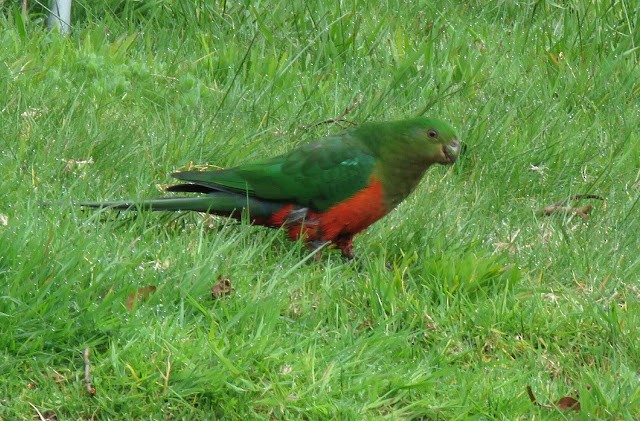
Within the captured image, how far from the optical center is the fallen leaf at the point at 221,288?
420 cm

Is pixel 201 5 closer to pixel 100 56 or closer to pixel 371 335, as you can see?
pixel 100 56

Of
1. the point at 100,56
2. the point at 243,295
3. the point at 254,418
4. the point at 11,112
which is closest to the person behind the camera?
the point at 254,418

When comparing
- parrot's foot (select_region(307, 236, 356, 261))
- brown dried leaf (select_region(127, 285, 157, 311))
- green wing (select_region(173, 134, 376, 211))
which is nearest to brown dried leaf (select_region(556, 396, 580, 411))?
parrot's foot (select_region(307, 236, 356, 261))

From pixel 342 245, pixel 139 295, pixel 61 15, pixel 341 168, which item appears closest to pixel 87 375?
pixel 139 295

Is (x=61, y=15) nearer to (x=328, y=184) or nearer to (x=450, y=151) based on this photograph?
(x=328, y=184)

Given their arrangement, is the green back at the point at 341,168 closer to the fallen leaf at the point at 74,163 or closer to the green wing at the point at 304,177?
the green wing at the point at 304,177

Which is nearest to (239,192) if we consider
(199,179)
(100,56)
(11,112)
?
(199,179)

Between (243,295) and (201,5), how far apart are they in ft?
10.8

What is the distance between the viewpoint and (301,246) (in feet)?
16.0

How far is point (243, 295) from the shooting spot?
4215 millimetres

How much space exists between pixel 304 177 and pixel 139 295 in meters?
1.16

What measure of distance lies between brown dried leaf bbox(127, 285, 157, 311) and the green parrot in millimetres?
780

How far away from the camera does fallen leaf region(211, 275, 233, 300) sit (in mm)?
4203

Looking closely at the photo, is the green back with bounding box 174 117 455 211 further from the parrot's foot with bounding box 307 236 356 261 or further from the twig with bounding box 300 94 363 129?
the twig with bounding box 300 94 363 129
